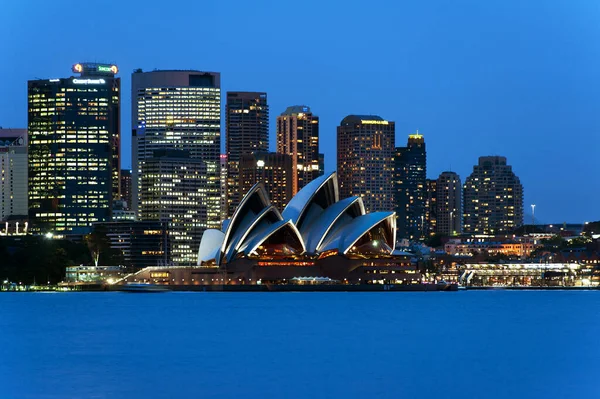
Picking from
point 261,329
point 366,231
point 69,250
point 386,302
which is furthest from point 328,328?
point 69,250

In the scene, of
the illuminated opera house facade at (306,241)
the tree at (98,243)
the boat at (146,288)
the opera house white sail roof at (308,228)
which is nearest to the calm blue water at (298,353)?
the opera house white sail roof at (308,228)

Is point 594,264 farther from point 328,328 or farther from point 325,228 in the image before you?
point 328,328

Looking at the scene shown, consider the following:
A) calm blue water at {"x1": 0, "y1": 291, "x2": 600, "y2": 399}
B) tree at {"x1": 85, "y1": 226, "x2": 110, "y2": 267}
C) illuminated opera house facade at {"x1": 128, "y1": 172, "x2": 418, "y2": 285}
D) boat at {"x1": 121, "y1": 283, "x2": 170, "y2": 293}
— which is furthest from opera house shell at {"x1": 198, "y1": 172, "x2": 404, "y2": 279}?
tree at {"x1": 85, "y1": 226, "x2": 110, "y2": 267}

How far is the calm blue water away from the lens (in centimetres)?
3988

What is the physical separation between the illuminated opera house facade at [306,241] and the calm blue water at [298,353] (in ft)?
109

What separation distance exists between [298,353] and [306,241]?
72.8 metres

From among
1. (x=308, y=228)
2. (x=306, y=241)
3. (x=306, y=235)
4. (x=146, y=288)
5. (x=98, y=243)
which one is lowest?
(x=146, y=288)

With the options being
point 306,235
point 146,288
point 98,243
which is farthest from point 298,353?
point 98,243

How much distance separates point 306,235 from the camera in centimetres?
12462

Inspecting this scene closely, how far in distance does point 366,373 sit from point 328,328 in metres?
23.7

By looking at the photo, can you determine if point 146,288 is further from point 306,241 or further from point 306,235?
point 306,235

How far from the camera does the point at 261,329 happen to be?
66.4 meters

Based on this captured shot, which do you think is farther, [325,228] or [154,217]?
[154,217]

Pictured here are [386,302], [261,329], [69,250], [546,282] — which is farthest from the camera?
[546,282]
